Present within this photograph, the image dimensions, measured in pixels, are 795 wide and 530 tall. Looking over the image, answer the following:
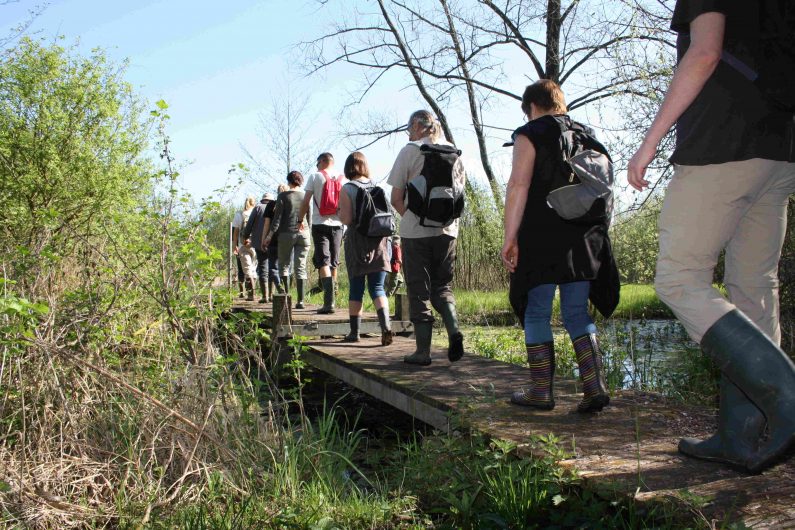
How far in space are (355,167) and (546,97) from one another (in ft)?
9.90

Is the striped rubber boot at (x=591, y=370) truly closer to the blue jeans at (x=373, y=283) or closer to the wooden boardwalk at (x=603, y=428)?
the wooden boardwalk at (x=603, y=428)

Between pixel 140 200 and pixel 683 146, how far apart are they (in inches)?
361

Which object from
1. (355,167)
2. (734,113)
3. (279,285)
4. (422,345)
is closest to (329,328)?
(355,167)

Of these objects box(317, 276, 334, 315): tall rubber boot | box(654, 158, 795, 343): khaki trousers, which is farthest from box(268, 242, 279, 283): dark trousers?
box(654, 158, 795, 343): khaki trousers

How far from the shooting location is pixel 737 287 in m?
2.76

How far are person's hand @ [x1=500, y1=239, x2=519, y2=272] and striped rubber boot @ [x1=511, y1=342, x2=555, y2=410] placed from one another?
0.42m

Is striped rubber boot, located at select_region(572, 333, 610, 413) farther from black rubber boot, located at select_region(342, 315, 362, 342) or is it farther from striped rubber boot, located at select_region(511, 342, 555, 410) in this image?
black rubber boot, located at select_region(342, 315, 362, 342)

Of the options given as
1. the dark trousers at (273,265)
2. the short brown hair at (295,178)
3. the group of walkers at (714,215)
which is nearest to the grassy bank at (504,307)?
the dark trousers at (273,265)

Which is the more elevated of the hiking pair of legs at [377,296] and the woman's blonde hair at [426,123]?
the woman's blonde hair at [426,123]

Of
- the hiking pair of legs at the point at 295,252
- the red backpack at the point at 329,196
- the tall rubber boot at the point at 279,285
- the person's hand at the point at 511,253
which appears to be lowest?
the tall rubber boot at the point at 279,285

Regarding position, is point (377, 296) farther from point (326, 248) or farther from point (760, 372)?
point (760, 372)

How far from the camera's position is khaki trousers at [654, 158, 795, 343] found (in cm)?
254

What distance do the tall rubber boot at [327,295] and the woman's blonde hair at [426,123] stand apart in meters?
3.68

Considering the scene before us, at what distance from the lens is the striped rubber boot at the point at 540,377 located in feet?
12.3
